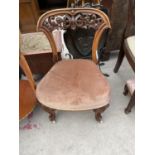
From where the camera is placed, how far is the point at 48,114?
5.98 feet

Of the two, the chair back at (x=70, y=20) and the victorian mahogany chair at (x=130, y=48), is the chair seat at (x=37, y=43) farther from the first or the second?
the victorian mahogany chair at (x=130, y=48)

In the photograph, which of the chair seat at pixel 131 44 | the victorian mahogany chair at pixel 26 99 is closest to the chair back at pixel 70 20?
the chair seat at pixel 131 44

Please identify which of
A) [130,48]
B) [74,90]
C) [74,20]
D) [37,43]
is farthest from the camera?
[37,43]

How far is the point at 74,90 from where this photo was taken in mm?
1470

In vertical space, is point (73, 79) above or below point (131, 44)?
below

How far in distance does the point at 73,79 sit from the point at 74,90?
0.11m

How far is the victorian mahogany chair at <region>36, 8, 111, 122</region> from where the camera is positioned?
1448 mm

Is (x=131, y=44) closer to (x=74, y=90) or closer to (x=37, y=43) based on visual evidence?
(x=74, y=90)

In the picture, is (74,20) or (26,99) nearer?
(74,20)

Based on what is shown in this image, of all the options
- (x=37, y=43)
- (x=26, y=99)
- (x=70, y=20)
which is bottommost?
(x=26, y=99)

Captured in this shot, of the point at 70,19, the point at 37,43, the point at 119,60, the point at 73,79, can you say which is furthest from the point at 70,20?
the point at 119,60
